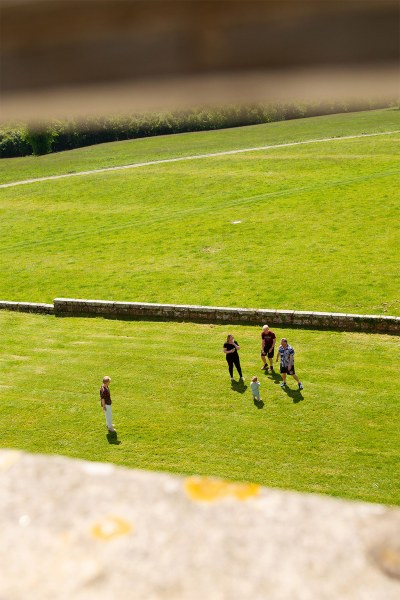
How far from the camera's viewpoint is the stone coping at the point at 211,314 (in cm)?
2058

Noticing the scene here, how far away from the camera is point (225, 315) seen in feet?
73.4

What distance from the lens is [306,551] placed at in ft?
6.50

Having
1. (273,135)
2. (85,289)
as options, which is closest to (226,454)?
(85,289)

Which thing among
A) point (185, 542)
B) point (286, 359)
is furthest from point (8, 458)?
point (286, 359)

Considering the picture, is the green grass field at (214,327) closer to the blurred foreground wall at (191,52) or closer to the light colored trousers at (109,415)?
the light colored trousers at (109,415)

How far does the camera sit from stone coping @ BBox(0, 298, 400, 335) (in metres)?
20.6

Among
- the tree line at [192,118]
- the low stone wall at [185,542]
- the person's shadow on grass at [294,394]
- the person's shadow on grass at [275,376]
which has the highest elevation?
the tree line at [192,118]

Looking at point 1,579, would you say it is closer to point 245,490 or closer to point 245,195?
point 245,490

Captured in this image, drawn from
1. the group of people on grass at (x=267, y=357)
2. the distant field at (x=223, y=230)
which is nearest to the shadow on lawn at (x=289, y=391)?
the group of people on grass at (x=267, y=357)

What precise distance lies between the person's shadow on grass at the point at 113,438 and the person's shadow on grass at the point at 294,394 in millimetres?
4499

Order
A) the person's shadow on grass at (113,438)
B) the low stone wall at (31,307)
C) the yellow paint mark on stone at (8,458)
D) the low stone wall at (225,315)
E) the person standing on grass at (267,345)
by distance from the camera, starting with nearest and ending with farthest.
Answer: the yellow paint mark on stone at (8,458)
the person's shadow on grass at (113,438)
the person standing on grass at (267,345)
the low stone wall at (225,315)
the low stone wall at (31,307)

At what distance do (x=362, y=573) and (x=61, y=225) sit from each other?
42.3 m

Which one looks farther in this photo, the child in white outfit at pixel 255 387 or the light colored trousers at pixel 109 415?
the child in white outfit at pixel 255 387

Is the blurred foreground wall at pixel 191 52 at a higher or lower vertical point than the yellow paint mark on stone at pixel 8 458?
higher
